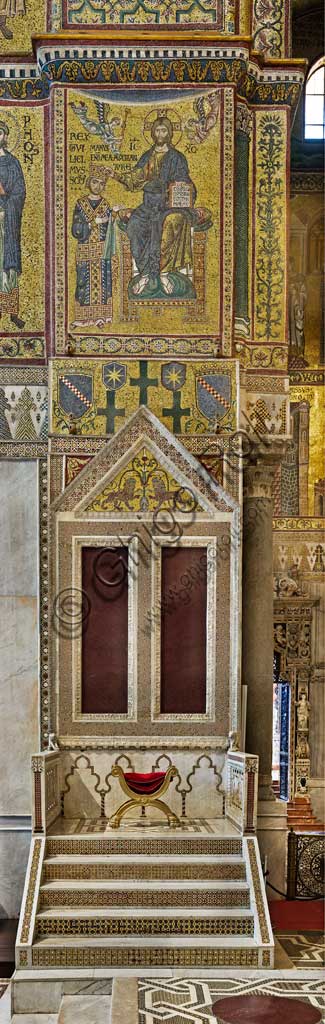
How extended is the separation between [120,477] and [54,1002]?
166 inches

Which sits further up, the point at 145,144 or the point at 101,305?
the point at 145,144

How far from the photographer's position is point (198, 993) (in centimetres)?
720

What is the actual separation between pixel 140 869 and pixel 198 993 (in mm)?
1317

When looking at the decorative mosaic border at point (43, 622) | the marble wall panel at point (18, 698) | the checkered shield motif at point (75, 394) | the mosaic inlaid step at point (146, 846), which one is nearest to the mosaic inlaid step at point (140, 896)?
the mosaic inlaid step at point (146, 846)

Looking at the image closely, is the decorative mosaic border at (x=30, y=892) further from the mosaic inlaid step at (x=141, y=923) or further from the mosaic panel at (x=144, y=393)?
the mosaic panel at (x=144, y=393)

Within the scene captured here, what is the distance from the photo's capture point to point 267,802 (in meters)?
9.84

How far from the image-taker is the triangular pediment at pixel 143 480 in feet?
31.5

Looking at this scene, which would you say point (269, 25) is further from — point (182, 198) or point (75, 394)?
point (75, 394)

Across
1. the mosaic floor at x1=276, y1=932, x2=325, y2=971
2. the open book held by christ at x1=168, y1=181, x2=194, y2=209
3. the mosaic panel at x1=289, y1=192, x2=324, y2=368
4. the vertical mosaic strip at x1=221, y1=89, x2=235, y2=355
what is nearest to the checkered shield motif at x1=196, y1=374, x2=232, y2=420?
the vertical mosaic strip at x1=221, y1=89, x2=235, y2=355

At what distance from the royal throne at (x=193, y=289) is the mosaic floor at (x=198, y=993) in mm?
5472

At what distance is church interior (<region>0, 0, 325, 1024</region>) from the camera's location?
31.2ft

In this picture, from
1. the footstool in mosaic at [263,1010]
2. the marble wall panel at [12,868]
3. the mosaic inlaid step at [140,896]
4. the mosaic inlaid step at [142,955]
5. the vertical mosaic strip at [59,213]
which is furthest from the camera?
the vertical mosaic strip at [59,213]

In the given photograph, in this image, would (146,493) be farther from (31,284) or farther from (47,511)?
(31,284)

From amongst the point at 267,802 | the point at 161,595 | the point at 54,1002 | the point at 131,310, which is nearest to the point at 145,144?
the point at 131,310
